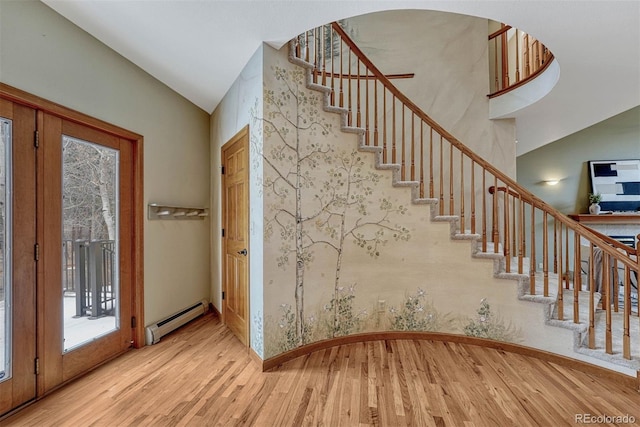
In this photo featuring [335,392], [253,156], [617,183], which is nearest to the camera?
[335,392]

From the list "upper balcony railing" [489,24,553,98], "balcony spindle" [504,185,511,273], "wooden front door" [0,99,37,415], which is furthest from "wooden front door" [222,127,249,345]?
"upper balcony railing" [489,24,553,98]

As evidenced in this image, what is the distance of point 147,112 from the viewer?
2777 millimetres

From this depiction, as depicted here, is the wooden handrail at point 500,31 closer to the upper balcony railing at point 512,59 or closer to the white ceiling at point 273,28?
the upper balcony railing at point 512,59

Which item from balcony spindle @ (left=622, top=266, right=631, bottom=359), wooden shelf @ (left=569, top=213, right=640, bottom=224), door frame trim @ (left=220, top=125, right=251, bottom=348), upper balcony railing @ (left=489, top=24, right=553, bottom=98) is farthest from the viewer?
wooden shelf @ (left=569, top=213, right=640, bottom=224)

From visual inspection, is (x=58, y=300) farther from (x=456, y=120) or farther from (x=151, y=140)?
(x=456, y=120)

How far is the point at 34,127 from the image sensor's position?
75.8 inches

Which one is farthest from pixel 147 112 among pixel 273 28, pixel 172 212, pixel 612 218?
pixel 612 218

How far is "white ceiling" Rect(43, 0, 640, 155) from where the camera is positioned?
6.12ft

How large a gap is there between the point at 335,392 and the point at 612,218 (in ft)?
20.1

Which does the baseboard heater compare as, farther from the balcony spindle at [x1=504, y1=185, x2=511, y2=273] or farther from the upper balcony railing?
the upper balcony railing

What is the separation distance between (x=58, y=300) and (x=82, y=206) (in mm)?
687

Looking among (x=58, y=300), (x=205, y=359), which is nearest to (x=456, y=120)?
(x=205, y=359)

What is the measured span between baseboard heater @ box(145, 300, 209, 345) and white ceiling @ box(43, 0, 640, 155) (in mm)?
2358

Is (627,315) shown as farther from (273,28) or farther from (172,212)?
(172,212)
